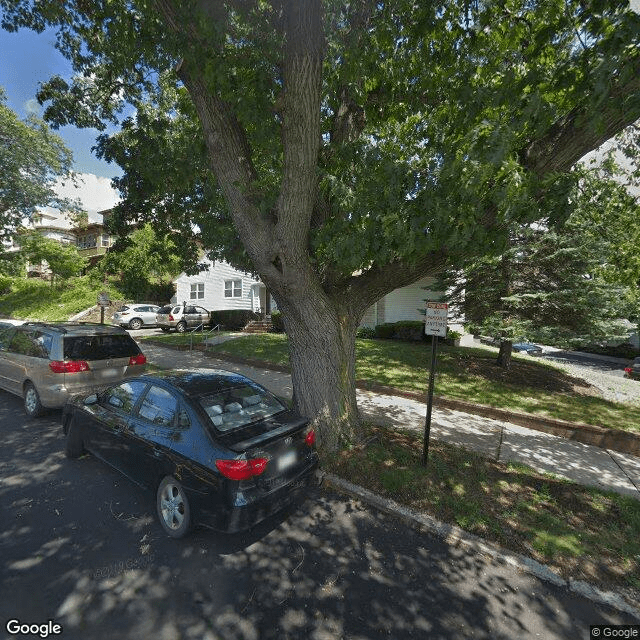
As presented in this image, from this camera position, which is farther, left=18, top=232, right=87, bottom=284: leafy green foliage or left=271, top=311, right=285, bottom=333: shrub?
left=18, top=232, right=87, bottom=284: leafy green foliage

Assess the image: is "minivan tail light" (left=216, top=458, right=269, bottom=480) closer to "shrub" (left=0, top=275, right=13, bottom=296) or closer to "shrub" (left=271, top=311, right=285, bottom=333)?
"shrub" (left=271, top=311, right=285, bottom=333)

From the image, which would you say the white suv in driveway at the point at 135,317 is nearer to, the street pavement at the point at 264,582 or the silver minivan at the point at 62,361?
the silver minivan at the point at 62,361

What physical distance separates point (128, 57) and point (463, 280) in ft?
32.4

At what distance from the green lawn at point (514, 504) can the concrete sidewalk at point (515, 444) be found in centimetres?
37

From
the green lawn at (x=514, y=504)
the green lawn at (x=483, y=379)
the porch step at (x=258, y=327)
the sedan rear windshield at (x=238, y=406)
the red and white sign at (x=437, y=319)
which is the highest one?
the red and white sign at (x=437, y=319)

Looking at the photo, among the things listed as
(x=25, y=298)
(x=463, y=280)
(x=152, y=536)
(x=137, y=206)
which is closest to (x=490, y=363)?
(x=463, y=280)

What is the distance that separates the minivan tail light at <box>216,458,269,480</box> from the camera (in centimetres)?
295

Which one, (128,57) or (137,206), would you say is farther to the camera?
(137,206)

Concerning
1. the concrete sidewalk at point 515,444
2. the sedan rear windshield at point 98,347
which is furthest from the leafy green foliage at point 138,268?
the concrete sidewalk at point 515,444

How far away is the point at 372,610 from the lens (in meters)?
2.58

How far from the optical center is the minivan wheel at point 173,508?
3184 millimetres

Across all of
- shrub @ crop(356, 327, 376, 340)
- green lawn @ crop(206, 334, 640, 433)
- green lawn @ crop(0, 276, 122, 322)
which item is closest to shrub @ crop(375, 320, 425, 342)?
shrub @ crop(356, 327, 376, 340)

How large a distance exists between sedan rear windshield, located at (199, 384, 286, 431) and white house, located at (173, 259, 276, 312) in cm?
1767

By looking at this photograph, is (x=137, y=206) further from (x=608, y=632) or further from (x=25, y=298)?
(x=25, y=298)
